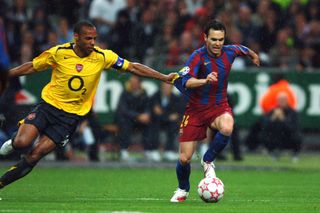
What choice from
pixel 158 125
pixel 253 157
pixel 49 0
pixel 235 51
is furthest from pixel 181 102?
pixel 235 51

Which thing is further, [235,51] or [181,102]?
[181,102]

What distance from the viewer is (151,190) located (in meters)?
16.0

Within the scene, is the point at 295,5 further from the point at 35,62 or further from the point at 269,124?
the point at 35,62

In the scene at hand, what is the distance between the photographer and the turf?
41.4ft

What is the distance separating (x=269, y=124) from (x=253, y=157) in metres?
1.52

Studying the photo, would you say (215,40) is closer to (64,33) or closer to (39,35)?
(64,33)

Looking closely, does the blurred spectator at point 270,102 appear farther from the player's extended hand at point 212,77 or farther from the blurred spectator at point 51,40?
the player's extended hand at point 212,77

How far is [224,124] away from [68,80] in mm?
2272

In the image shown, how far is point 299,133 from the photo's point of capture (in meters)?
24.2

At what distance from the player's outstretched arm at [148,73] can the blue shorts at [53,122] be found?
3.41ft

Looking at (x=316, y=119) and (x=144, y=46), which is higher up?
(x=144, y=46)

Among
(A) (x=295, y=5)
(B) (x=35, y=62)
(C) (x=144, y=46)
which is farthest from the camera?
(A) (x=295, y=5)

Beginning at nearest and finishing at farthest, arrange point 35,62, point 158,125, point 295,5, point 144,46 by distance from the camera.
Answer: point 35,62
point 158,125
point 144,46
point 295,5

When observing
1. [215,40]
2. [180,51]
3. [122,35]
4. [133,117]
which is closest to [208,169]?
[215,40]
